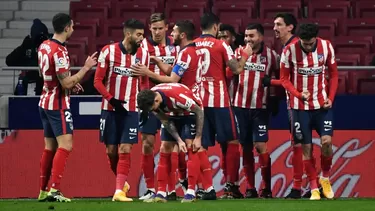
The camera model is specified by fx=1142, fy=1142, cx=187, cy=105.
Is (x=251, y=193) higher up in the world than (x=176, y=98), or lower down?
lower down

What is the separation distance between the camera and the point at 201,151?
12.8 meters

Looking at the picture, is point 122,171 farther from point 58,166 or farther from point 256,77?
point 256,77

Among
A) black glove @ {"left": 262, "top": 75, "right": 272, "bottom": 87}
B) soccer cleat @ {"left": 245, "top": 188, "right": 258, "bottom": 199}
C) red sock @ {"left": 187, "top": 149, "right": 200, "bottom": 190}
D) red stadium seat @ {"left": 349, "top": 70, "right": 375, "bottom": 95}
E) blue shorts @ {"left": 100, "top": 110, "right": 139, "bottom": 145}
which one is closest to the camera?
red sock @ {"left": 187, "top": 149, "right": 200, "bottom": 190}

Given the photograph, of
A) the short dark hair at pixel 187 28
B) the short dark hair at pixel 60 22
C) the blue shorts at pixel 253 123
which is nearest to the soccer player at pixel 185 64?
the short dark hair at pixel 187 28

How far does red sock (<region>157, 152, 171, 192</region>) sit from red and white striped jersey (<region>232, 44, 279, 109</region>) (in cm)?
198

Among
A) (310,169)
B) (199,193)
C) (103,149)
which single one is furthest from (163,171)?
(103,149)

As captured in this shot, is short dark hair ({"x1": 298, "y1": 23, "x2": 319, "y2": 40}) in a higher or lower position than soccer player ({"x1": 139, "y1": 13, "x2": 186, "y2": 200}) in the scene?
higher

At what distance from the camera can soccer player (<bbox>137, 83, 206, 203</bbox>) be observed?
479 inches

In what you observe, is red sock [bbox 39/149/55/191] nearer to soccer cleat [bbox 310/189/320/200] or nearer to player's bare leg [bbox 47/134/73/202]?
player's bare leg [bbox 47/134/73/202]

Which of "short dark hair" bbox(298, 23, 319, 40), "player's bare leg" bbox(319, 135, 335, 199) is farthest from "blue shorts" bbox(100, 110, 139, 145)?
"player's bare leg" bbox(319, 135, 335, 199)

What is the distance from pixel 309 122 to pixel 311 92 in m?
0.36

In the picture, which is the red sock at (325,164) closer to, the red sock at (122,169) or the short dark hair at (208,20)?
the short dark hair at (208,20)

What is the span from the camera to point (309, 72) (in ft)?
45.1

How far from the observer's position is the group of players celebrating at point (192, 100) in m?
12.8
